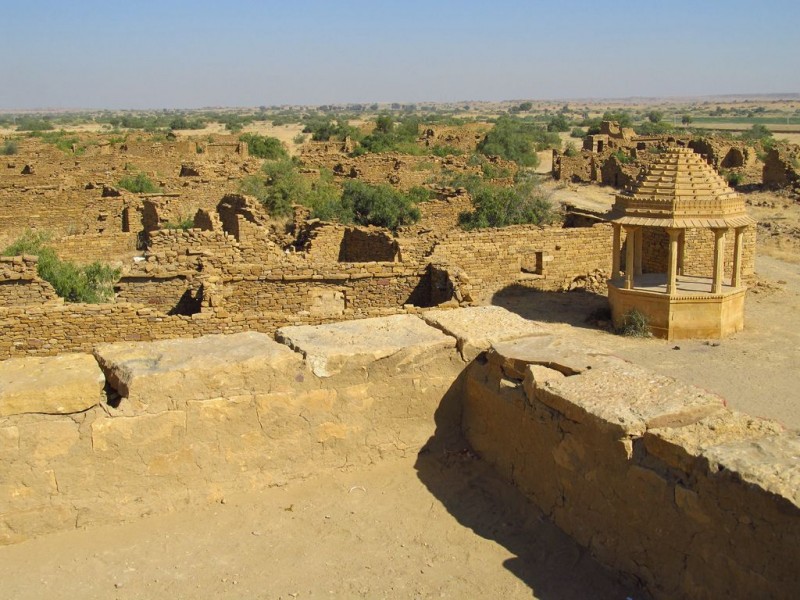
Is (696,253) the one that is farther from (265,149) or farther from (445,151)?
(265,149)

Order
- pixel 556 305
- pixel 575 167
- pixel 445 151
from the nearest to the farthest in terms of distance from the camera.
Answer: pixel 556 305 → pixel 575 167 → pixel 445 151

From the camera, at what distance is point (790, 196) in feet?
90.4

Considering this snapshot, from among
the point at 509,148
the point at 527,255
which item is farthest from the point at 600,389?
the point at 509,148

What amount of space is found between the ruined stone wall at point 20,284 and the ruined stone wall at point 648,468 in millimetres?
7824

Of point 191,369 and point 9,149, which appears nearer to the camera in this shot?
point 191,369

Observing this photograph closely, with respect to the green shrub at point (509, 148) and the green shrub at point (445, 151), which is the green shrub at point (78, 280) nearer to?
the green shrub at point (445, 151)

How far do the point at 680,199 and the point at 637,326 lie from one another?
211cm

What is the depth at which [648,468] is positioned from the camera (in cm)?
348

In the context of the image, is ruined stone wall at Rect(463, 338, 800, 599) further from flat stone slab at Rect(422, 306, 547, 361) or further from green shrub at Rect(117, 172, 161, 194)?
green shrub at Rect(117, 172, 161, 194)

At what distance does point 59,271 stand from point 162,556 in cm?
963

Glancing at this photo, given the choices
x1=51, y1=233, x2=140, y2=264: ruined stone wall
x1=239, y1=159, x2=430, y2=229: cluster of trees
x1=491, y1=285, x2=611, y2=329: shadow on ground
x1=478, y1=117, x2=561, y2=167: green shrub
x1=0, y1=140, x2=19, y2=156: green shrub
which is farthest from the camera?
x1=0, y1=140, x2=19, y2=156: green shrub

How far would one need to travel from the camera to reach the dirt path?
3.56m

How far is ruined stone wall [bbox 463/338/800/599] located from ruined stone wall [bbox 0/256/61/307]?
25.7 feet

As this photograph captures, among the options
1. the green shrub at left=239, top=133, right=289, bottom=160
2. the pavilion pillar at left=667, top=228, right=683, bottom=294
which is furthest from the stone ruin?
the green shrub at left=239, top=133, right=289, bottom=160
